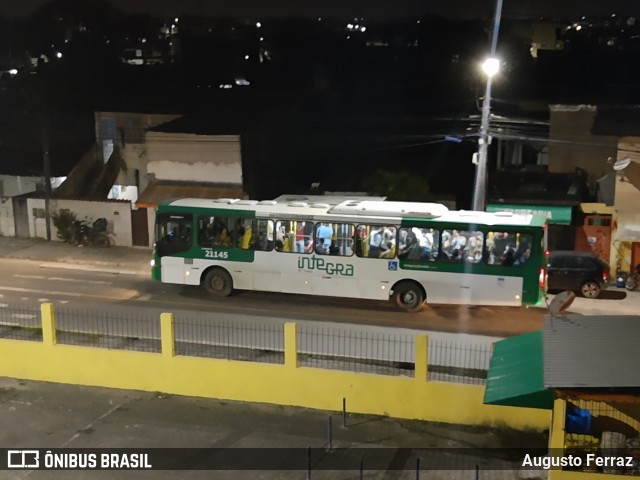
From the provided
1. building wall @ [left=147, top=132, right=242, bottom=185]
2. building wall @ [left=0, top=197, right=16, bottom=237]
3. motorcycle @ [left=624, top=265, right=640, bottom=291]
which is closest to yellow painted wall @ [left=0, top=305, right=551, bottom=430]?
motorcycle @ [left=624, top=265, right=640, bottom=291]

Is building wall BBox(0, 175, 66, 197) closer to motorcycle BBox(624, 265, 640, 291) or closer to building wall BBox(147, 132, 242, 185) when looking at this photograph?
building wall BBox(147, 132, 242, 185)

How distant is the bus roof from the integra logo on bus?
106 cm

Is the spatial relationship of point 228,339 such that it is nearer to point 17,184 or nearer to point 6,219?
point 6,219

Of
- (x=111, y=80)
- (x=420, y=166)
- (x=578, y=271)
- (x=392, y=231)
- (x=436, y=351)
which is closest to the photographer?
(x=436, y=351)

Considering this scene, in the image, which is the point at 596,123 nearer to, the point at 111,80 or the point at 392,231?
the point at 392,231

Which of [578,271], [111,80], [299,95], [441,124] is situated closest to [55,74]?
[111,80]

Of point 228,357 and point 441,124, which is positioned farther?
point 441,124

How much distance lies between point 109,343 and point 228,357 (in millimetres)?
2668

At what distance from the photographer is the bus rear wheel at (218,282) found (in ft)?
62.6

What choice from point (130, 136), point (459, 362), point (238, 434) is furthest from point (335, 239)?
point (130, 136)

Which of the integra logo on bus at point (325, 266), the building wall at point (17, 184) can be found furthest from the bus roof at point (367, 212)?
the building wall at point (17, 184)

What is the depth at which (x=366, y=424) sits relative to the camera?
11.8m

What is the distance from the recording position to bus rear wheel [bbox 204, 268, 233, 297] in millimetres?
19078

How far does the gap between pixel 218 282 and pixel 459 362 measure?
25.6 ft
